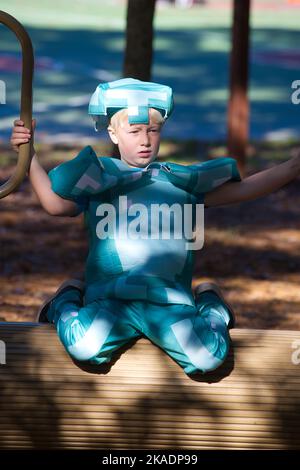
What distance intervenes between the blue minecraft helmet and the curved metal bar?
24 centimetres

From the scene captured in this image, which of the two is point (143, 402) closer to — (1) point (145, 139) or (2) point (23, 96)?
(1) point (145, 139)

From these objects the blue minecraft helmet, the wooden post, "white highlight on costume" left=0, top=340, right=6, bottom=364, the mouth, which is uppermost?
the wooden post

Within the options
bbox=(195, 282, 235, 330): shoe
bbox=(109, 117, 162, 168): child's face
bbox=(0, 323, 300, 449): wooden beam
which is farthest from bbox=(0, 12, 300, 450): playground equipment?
bbox=(109, 117, 162, 168): child's face

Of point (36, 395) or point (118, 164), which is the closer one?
point (36, 395)

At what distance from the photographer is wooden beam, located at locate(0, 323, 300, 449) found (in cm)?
347

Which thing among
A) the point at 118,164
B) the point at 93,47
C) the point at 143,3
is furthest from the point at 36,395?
the point at 93,47

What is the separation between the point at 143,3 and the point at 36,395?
3702mm

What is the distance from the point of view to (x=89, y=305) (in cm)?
362

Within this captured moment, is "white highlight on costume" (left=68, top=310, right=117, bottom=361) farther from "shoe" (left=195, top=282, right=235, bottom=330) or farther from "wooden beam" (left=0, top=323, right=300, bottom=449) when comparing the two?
"shoe" (left=195, top=282, right=235, bottom=330)

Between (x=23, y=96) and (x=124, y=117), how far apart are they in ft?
1.15

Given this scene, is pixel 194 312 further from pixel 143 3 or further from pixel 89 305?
pixel 143 3

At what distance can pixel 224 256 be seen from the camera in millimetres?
7320

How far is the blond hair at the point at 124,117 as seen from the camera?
→ 3.70 metres

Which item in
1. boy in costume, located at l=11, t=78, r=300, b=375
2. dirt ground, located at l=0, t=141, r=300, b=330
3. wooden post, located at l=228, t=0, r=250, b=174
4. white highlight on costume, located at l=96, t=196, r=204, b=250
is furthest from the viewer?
wooden post, located at l=228, t=0, r=250, b=174
